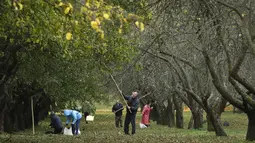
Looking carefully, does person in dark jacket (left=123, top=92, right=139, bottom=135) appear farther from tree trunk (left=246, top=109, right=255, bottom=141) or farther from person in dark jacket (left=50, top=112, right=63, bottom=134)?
tree trunk (left=246, top=109, right=255, bottom=141)

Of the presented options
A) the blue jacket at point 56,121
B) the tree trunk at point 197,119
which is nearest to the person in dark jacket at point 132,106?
the blue jacket at point 56,121

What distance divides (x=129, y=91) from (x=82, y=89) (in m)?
→ 16.9

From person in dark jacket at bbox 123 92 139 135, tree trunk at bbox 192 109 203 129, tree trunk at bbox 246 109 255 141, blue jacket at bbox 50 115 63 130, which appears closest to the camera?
tree trunk at bbox 246 109 255 141

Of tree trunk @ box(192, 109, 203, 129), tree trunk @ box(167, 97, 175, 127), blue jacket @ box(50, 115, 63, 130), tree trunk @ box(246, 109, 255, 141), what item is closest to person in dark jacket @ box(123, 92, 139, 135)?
blue jacket @ box(50, 115, 63, 130)

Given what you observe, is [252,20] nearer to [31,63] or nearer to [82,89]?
[31,63]

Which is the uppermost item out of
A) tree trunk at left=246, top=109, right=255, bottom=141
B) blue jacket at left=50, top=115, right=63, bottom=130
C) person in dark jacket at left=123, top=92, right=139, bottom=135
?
person in dark jacket at left=123, top=92, right=139, bottom=135

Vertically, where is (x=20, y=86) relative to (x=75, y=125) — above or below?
above

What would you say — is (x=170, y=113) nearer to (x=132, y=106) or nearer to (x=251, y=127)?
(x=132, y=106)

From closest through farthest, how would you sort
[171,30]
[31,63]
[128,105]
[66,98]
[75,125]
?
[171,30], [31,63], [128,105], [75,125], [66,98]

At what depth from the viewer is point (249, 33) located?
12.2m

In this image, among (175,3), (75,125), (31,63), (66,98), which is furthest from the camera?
(66,98)

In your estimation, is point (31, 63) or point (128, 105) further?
point (128, 105)

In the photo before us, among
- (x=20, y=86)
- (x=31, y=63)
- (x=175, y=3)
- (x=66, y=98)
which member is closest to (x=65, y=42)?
(x=175, y=3)

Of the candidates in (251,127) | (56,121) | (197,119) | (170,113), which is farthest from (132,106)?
(170,113)
